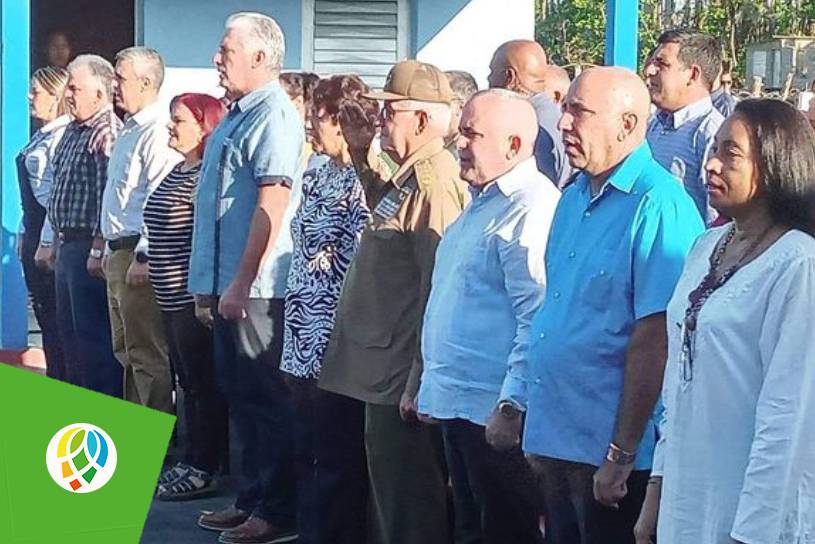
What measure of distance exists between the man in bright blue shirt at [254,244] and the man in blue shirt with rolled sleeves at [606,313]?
2104 mm

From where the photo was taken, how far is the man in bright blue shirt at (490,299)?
4066mm

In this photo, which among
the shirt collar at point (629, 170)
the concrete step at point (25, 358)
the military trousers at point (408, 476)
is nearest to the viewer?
the shirt collar at point (629, 170)

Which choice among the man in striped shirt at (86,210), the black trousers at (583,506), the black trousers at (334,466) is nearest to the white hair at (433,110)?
the black trousers at (334,466)

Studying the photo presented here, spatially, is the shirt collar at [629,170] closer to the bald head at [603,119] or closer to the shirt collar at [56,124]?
the bald head at [603,119]

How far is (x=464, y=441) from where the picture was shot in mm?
4254

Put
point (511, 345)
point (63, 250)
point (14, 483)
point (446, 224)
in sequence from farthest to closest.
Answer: point (63, 250)
point (446, 224)
point (511, 345)
point (14, 483)

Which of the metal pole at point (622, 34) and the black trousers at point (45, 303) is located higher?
the metal pole at point (622, 34)

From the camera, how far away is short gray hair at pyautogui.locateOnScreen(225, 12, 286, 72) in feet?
19.1

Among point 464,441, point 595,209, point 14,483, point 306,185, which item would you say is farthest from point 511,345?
point 14,483

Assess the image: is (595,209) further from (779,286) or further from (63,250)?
(63,250)

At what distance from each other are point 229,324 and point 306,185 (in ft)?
2.61

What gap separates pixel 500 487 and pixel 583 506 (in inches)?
24.0

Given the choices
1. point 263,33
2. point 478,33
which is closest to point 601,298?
point 263,33

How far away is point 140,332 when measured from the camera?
6.74m
